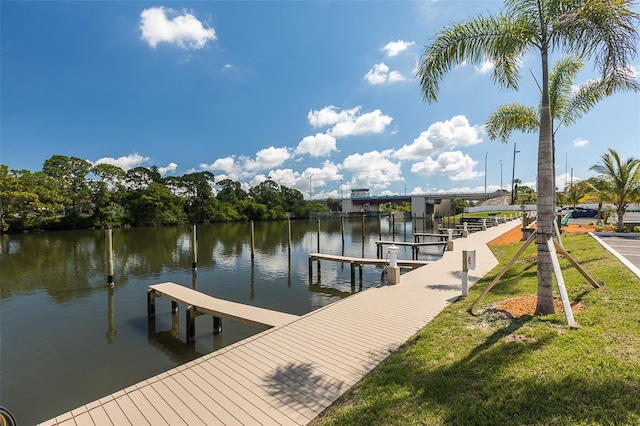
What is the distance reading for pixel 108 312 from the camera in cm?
1164

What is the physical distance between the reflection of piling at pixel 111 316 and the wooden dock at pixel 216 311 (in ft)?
3.75

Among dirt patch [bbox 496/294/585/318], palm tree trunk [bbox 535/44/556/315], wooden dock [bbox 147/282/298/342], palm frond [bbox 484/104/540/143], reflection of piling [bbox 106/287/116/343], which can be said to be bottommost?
reflection of piling [bbox 106/287/116/343]

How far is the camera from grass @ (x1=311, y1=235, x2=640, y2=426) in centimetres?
313

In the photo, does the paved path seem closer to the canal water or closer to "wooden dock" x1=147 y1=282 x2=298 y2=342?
"wooden dock" x1=147 y1=282 x2=298 y2=342

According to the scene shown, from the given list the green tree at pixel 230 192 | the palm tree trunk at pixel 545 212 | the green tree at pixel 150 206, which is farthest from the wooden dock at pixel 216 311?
the green tree at pixel 230 192

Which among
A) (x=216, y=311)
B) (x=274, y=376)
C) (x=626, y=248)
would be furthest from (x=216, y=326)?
(x=626, y=248)

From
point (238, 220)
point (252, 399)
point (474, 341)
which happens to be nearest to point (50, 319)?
point (252, 399)

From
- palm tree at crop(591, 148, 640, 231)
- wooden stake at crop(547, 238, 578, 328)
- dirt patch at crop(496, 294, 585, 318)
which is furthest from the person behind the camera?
palm tree at crop(591, 148, 640, 231)

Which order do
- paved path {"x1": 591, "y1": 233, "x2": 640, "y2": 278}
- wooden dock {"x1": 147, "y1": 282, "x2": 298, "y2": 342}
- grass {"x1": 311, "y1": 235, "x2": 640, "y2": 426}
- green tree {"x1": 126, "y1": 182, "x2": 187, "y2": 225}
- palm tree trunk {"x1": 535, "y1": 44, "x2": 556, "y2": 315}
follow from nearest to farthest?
grass {"x1": 311, "y1": 235, "x2": 640, "y2": 426}
palm tree trunk {"x1": 535, "y1": 44, "x2": 556, "y2": 315}
wooden dock {"x1": 147, "y1": 282, "x2": 298, "y2": 342}
paved path {"x1": 591, "y1": 233, "x2": 640, "y2": 278}
green tree {"x1": 126, "y1": 182, "x2": 187, "y2": 225}

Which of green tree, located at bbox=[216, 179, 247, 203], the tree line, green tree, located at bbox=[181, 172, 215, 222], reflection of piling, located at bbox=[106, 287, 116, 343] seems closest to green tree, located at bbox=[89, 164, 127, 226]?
the tree line

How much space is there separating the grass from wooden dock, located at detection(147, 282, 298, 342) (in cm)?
325

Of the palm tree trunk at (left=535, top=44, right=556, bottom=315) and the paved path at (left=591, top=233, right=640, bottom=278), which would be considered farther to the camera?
the paved path at (left=591, top=233, right=640, bottom=278)

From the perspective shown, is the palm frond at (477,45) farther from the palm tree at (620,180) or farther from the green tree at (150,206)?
the green tree at (150,206)

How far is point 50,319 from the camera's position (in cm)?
1091
